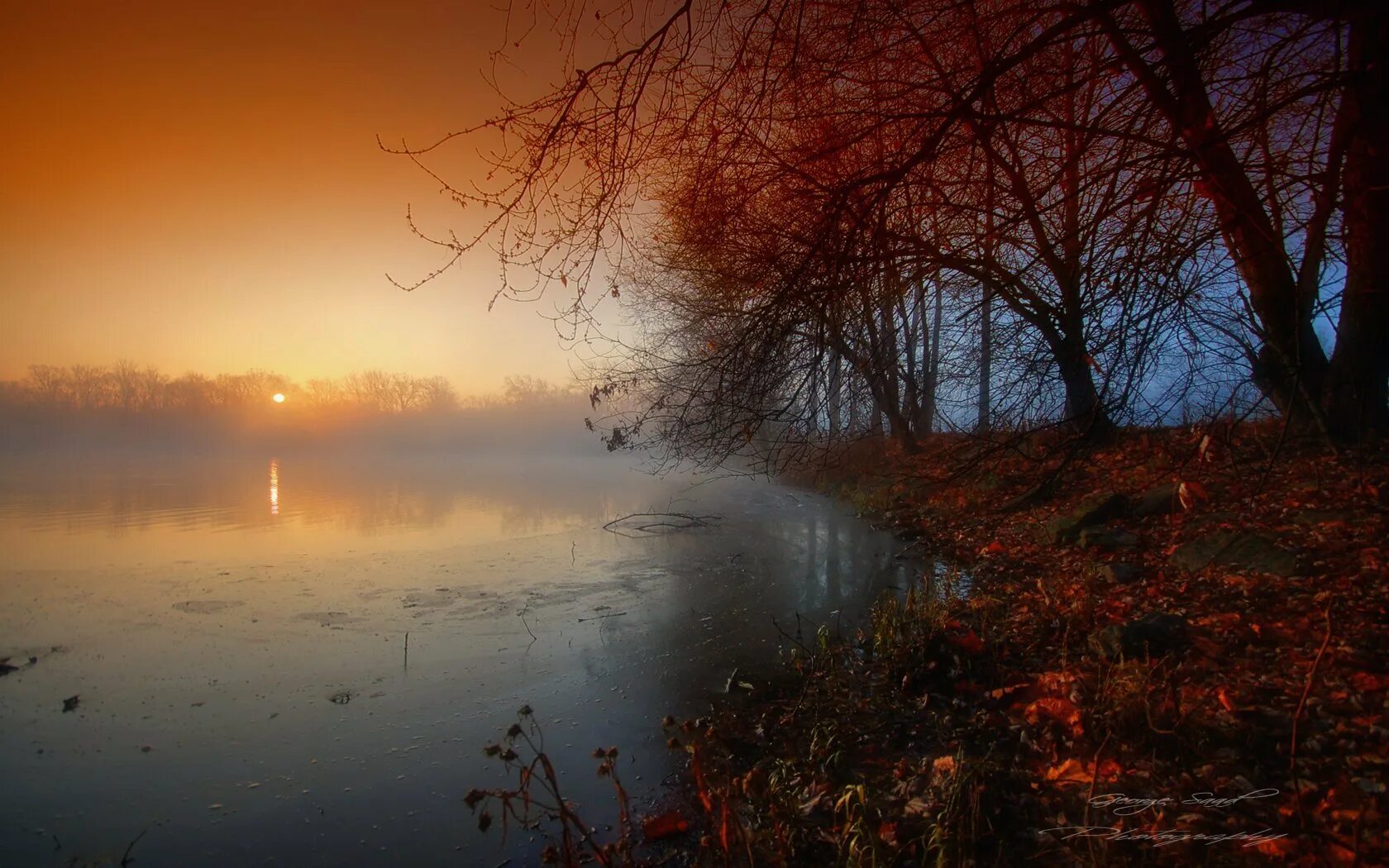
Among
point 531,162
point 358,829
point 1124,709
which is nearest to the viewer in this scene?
point 531,162

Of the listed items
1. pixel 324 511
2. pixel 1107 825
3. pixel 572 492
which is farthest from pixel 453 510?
pixel 1107 825

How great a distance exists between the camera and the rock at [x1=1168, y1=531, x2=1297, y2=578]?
5.13 m

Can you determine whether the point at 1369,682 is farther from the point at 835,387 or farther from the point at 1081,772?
the point at 835,387

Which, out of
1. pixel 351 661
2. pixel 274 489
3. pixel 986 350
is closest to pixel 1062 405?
pixel 986 350

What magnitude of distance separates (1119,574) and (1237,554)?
90 cm

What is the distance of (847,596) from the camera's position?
797 centimetres

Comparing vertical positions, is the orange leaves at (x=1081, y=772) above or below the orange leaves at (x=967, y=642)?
below

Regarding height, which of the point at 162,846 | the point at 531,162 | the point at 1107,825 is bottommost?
the point at 162,846

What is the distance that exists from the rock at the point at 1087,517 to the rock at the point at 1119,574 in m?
1.42

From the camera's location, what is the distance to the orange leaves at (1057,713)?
3736 millimetres

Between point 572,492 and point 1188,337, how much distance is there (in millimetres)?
19643

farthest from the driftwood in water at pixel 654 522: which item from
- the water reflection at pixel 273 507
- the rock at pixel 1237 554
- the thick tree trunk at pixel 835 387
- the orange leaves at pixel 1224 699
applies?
the orange leaves at pixel 1224 699

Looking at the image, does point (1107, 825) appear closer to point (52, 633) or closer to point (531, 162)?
point (531, 162)

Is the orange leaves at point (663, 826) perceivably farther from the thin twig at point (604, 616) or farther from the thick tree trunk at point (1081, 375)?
the thin twig at point (604, 616)
